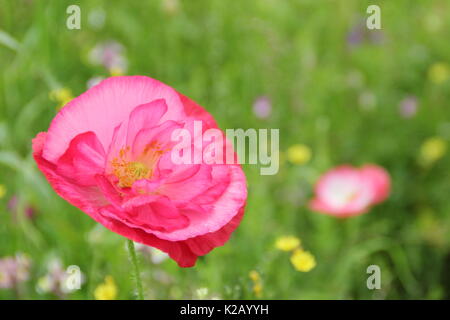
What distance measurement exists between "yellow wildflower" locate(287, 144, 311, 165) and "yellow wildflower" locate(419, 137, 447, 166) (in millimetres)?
312

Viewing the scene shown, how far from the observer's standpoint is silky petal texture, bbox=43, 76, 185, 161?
59 cm

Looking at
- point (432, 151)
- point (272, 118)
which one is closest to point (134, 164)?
point (272, 118)

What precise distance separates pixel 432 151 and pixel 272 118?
427 millimetres

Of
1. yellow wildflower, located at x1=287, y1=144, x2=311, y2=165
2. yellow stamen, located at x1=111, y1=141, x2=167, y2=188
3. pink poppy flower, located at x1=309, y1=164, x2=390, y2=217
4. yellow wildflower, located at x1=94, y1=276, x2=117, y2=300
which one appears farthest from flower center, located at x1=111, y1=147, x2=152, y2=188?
yellow wildflower, located at x1=287, y1=144, x2=311, y2=165

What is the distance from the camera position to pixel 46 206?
1.19 meters

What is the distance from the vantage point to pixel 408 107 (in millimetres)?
1871

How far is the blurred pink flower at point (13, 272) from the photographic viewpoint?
107 cm

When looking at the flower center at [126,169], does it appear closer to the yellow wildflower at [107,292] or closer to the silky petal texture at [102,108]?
the silky petal texture at [102,108]

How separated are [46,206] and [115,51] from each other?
59 centimetres

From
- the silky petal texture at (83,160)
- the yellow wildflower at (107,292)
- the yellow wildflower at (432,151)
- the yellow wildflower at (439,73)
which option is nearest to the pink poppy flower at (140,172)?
the silky petal texture at (83,160)

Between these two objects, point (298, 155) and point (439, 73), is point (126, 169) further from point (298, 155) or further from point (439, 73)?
point (439, 73)

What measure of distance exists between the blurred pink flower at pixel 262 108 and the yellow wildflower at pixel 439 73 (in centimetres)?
54

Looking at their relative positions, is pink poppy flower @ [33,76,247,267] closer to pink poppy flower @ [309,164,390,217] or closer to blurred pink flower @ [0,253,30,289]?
blurred pink flower @ [0,253,30,289]

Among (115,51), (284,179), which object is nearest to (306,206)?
(284,179)
